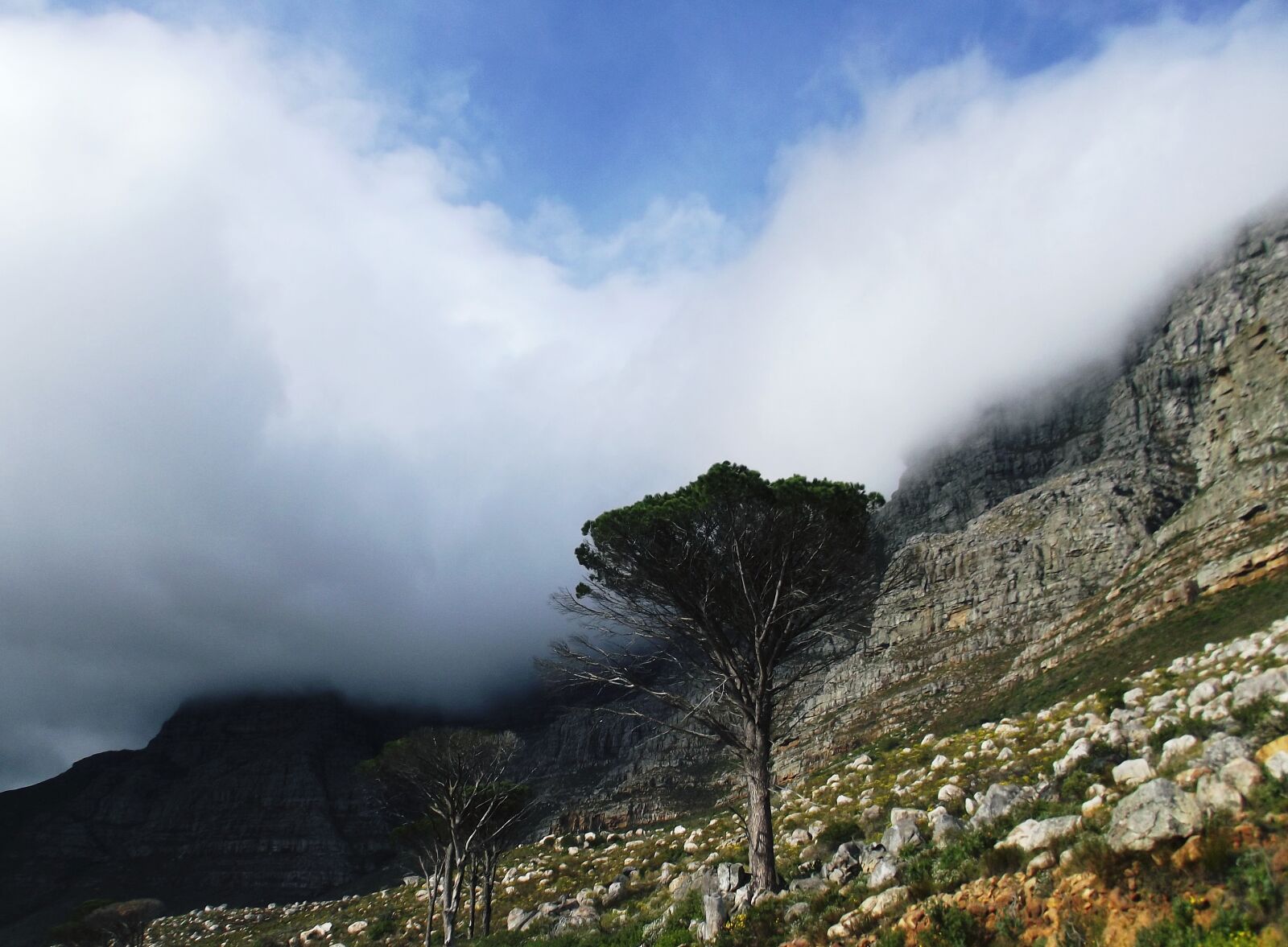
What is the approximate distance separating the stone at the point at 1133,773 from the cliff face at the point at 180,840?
160771mm

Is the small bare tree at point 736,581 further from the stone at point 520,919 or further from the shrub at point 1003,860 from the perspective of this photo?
the stone at point 520,919

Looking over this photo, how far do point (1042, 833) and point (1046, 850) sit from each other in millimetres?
526

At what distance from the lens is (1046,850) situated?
29.7ft

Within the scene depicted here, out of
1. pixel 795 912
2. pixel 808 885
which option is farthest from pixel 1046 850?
pixel 808 885

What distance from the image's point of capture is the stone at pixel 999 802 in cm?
1261

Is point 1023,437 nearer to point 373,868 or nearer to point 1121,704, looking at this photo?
point 1121,704

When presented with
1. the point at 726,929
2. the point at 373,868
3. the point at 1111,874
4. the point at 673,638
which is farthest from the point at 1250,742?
the point at 373,868

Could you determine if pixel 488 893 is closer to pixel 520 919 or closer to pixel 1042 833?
pixel 520 919

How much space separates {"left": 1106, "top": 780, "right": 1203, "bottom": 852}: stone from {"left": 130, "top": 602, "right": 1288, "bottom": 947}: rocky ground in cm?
2

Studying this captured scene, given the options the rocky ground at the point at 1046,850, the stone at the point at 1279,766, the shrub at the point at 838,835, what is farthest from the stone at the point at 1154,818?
the shrub at the point at 838,835

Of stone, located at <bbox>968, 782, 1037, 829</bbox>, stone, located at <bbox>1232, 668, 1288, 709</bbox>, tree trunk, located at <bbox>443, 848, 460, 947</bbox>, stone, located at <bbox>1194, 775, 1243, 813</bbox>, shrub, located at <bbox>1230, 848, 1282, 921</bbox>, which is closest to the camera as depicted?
shrub, located at <bbox>1230, 848, 1282, 921</bbox>

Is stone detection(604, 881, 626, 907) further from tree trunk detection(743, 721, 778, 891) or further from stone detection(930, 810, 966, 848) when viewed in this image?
stone detection(930, 810, 966, 848)

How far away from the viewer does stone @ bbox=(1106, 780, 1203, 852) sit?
25.0 feet

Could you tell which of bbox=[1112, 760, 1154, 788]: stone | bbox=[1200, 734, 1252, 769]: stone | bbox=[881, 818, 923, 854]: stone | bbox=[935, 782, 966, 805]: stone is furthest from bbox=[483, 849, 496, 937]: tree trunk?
bbox=[1200, 734, 1252, 769]: stone
